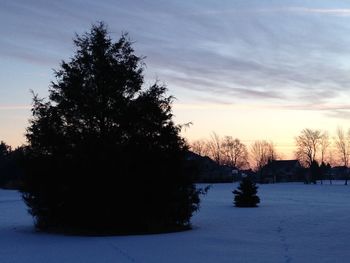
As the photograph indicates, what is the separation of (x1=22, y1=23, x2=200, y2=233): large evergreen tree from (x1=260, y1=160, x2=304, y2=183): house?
424ft

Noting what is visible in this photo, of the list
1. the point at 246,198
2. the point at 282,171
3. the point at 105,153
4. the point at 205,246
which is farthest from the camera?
the point at 282,171

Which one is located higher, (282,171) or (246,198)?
(282,171)

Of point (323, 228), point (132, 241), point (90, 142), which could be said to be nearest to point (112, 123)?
point (90, 142)

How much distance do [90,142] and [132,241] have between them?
5617mm

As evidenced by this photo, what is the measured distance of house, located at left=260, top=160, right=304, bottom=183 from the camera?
154m

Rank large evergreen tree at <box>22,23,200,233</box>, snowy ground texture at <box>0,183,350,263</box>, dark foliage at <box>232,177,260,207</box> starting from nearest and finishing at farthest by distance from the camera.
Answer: snowy ground texture at <box>0,183,350,263</box>, large evergreen tree at <box>22,23,200,233</box>, dark foliage at <box>232,177,260,207</box>

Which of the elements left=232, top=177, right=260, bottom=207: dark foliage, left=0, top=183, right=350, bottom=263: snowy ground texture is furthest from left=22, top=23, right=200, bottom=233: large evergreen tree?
left=232, top=177, right=260, bottom=207: dark foliage

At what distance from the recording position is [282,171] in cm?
16388

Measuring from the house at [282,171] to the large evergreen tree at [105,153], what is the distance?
129 metres

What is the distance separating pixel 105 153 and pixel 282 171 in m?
147

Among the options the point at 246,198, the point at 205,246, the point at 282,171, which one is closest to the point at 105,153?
the point at 205,246

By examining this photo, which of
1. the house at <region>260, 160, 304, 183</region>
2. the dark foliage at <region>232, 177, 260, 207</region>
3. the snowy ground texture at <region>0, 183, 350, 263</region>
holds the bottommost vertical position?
the snowy ground texture at <region>0, 183, 350, 263</region>

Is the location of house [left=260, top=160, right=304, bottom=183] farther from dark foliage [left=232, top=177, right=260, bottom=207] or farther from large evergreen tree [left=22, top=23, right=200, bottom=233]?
large evergreen tree [left=22, top=23, right=200, bottom=233]

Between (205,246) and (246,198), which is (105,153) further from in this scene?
(246,198)
